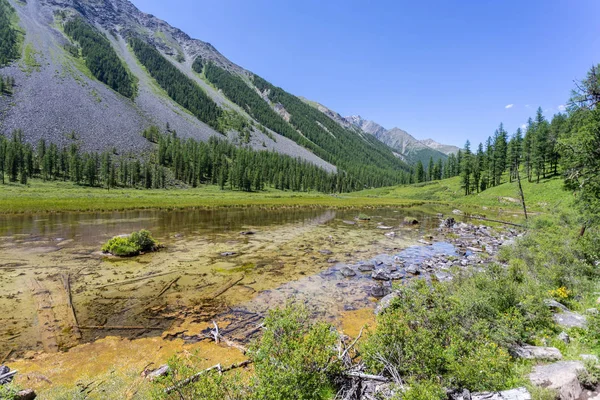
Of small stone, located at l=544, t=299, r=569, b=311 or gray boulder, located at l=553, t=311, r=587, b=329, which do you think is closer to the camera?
gray boulder, located at l=553, t=311, r=587, b=329

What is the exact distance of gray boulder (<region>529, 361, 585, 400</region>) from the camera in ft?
17.4

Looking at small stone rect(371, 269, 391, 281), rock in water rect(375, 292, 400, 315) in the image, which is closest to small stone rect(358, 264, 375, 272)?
small stone rect(371, 269, 391, 281)

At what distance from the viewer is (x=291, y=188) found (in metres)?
146

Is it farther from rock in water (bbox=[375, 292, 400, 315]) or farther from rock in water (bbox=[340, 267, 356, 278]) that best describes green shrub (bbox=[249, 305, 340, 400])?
rock in water (bbox=[340, 267, 356, 278])

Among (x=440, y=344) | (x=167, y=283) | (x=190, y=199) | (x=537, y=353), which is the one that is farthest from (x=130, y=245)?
(x=190, y=199)

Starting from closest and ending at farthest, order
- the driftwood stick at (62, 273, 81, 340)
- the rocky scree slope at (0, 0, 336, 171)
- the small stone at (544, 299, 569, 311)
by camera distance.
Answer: the small stone at (544, 299, 569, 311) → the driftwood stick at (62, 273, 81, 340) → the rocky scree slope at (0, 0, 336, 171)

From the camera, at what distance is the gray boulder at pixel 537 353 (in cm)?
673

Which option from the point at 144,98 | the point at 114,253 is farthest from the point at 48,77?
the point at 114,253

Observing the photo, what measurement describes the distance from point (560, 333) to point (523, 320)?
941 millimetres

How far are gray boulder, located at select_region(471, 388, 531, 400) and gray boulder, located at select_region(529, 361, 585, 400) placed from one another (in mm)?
726

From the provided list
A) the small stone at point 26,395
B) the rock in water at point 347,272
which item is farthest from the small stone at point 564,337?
the small stone at point 26,395

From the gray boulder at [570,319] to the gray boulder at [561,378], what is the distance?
3074 millimetres

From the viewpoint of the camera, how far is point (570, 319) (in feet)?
28.4

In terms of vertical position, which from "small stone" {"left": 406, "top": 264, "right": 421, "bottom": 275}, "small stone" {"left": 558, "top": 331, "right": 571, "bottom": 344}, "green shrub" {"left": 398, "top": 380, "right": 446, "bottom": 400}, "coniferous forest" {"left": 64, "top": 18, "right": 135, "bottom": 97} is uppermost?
"coniferous forest" {"left": 64, "top": 18, "right": 135, "bottom": 97}
